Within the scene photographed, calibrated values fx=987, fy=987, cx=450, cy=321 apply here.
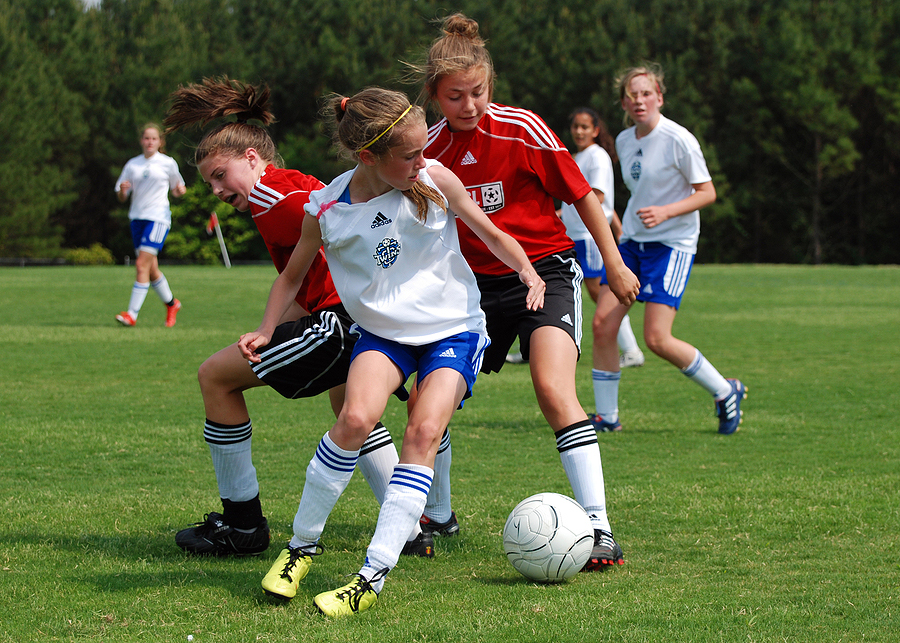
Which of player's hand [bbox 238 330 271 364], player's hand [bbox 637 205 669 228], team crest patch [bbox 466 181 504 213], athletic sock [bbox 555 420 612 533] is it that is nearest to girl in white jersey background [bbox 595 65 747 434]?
player's hand [bbox 637 205 669 228]

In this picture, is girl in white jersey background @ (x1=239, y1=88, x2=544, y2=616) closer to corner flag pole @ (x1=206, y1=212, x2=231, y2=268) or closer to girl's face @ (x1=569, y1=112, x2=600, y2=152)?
girl's face @ (x1=569, y1=112, x2=600, y2=152)

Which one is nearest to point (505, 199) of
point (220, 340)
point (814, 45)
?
point (220, 340)

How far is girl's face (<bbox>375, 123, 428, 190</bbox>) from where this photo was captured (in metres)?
3.34

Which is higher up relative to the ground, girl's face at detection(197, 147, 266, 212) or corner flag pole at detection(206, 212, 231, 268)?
girl's face at detection(197, 147, 266, 212)

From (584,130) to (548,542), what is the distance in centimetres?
632

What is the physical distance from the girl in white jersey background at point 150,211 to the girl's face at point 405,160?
1007 cm

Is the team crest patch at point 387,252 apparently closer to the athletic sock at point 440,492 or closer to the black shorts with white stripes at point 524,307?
the black shorts with white stripes at point 524,307

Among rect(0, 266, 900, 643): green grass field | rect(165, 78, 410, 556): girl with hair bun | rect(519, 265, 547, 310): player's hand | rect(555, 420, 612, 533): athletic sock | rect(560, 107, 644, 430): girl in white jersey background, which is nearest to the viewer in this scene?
rect(0, 266, 900, 643): green grass field

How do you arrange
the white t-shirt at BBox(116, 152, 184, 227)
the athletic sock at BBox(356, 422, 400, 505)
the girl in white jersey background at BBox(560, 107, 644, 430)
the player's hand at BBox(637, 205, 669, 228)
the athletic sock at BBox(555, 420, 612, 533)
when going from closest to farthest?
1. the athletic sock at BBox(555, 420, 612, 533)
2. the athletic sock at BBox(356, 422, 400, 505)
3. the player's hand at BBox(637, 205, 669, 228)
4. the girl in white jersey background at BBox(560, 107, 644, 430)
5. the white t-shirt at BBox(116, 152, 184, 227)

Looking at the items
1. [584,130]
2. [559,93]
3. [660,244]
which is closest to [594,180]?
[584,130]

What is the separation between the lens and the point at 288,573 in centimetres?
329

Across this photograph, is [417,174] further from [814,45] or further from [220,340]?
[814,45]

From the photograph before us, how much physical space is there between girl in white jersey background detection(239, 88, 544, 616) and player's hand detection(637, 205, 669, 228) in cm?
241

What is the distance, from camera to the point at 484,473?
5.36 m
